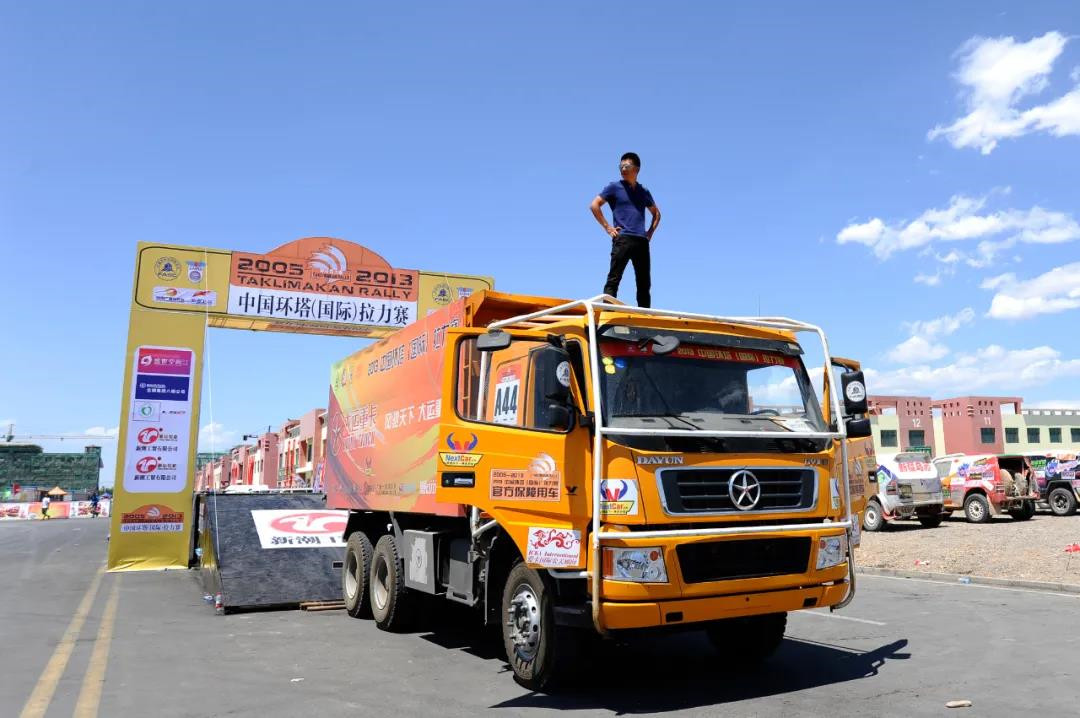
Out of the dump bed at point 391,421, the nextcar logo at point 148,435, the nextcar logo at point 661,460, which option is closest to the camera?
the nextcar logo at point 661,460

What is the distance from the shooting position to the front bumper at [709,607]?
17.2 feet

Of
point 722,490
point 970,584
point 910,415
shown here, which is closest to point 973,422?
point 910,415

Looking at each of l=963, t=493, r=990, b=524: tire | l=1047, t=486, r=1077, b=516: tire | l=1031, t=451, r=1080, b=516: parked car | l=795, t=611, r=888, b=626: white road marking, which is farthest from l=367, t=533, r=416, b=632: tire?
l=1047, t=486, r=1077, b=516: tire

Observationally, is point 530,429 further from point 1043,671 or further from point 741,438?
point 1043,671

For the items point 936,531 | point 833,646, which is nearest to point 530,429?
point 833,646

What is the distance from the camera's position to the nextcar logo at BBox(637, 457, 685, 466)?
5.40 meters

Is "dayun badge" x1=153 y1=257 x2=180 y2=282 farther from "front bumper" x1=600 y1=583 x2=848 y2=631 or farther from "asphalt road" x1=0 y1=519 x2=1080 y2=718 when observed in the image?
"front bumper" x1=600 y1=583 x2=848 y2=631

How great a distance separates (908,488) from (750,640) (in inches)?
651

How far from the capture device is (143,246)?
1535cm

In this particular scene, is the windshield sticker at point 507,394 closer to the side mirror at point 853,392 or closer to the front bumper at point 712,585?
the front bumper at point 712,585

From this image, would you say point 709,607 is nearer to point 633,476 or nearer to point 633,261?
point 633,476

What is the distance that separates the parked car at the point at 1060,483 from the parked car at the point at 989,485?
1680mm

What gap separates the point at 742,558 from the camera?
5.63 metres

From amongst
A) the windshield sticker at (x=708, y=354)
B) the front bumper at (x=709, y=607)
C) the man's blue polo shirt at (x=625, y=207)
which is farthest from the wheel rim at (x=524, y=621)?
the man's blue polo shirt at (x=625, y=207)
